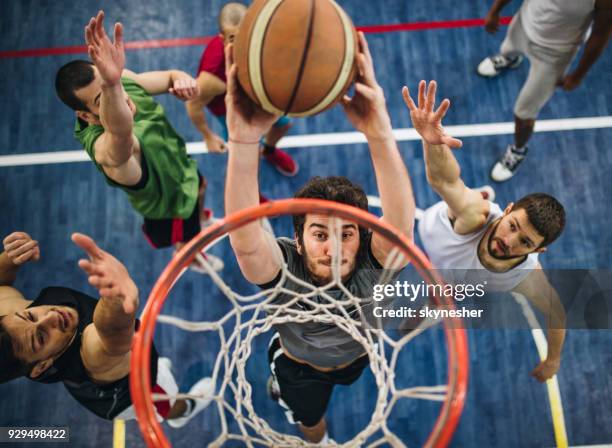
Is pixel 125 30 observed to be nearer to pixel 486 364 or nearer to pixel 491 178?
pixel 491 178

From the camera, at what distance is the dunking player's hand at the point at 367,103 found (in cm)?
205

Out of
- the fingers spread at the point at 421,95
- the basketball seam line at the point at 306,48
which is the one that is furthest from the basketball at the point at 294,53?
the fingers spread at the point at 421,95

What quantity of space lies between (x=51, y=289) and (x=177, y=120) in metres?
1.69

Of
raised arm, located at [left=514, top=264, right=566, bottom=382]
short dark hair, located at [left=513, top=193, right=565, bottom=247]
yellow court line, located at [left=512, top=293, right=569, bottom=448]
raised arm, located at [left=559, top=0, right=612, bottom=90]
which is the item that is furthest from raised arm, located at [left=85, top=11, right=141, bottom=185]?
yellow court line, located at [left=512, top=293, right=569, bottom=448]

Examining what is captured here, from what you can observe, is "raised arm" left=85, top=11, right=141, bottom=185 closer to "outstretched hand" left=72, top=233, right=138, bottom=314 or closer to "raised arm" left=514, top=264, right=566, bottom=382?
"outstretched hand" left=72, top=233, right=138, bottom=314

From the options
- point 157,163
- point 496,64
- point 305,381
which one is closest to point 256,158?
point 157,163

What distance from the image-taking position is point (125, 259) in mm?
3656

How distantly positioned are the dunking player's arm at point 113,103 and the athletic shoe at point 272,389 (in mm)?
1325

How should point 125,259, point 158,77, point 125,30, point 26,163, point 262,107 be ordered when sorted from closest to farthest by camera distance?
point 262,107 → point 158,77 → point 125,259 → point 26,163 → point 125,30

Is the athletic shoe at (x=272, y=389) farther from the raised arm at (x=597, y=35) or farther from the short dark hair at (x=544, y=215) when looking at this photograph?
the raised arm at (x=597, y=35)

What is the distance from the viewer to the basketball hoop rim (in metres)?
1.86

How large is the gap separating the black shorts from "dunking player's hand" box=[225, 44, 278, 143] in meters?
1.16

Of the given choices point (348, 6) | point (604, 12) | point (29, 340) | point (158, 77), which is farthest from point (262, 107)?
point (348, 6)

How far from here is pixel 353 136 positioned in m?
3.92
